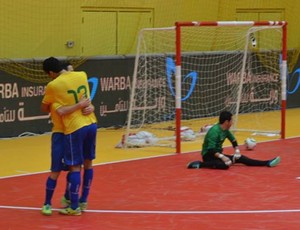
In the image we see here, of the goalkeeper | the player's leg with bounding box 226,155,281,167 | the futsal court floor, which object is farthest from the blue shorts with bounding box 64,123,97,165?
the player's leg with bounding box 226,155,281,167

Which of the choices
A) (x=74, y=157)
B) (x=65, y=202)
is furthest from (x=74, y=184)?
(x=65, y=202)

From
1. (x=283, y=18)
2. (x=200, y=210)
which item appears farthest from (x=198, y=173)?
(x=283, y=18)

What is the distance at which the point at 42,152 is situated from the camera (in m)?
15.9

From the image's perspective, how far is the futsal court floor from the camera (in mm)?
9594

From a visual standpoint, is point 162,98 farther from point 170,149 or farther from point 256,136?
point 170,149

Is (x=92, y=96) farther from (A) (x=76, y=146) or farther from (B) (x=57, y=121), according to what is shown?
(A) (x=76, y=146)

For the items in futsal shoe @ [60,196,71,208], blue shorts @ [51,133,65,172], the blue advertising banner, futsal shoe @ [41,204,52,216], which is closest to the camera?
blue shorts @ [51,133,65,172]

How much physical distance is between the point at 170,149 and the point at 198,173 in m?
3.02

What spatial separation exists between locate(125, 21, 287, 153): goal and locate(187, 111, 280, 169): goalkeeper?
357 centimetres

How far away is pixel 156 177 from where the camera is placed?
12.8 meters

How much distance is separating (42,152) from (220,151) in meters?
4.22

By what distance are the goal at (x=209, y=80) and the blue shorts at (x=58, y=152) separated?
738cm

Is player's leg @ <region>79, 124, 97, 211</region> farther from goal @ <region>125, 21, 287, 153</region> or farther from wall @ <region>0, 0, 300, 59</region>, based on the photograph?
wall @ <region>0, 0, 300, 59</region>

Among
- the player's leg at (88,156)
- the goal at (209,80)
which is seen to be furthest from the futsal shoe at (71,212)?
the goal at (209,80)
